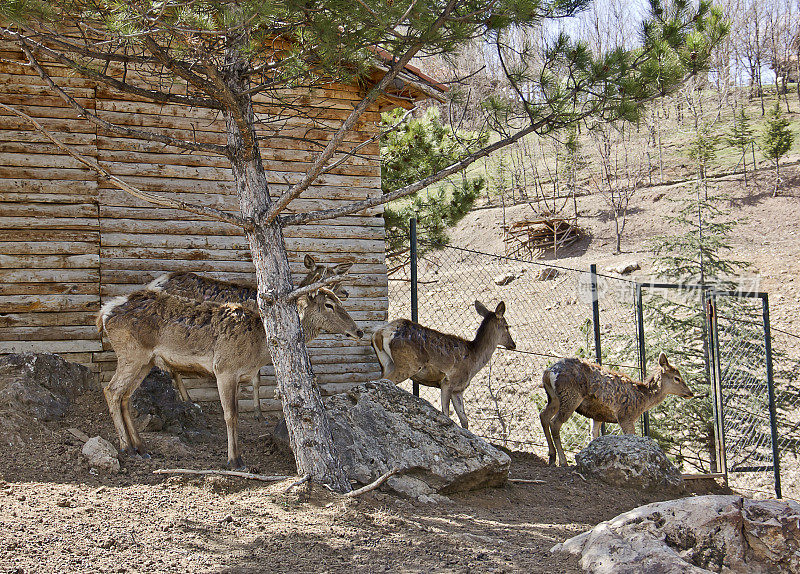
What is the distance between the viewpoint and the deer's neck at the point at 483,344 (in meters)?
9.42

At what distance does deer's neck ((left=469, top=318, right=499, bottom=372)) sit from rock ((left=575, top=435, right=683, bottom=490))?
6.59 feet

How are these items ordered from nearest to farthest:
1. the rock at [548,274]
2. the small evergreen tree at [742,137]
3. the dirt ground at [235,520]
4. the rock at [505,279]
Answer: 1. the dirt ground at [235,520]
2. the rock at [548,274]
3. the rock at [505,279]
4. the small evergreen tree at [742,137]

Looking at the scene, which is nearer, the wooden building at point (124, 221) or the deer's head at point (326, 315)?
the deer's head at point (326, 315)

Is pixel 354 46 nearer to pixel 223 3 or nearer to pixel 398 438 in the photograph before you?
pixel 223 3

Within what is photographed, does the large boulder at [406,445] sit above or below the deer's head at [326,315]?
below

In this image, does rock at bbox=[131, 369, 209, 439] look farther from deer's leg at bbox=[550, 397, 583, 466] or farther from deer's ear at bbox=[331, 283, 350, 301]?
deer's leg at bbox=[550, 397, 583, 466]

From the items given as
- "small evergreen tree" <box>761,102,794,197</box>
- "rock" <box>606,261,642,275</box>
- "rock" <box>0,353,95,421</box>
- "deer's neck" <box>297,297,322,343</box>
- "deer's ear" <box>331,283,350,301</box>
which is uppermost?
"small evergreen tree" <box>761,102,794,197</box>

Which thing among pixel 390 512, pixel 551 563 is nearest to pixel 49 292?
pixel 390 512

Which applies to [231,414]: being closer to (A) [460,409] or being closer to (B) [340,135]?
(B) [340,135]

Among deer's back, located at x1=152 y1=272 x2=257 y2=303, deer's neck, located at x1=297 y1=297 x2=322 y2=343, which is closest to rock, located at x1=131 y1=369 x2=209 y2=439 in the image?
deer's back, located at x1=152 y1=272 x2=257 y2=303

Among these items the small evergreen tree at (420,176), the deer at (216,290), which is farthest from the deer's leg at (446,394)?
the small evergreen tree at (420,176)

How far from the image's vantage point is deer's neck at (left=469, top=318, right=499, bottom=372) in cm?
942

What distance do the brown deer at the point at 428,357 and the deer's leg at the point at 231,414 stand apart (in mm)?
2334

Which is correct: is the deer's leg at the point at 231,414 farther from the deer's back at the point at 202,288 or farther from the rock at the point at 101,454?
the deer's back at the point at 202,288
